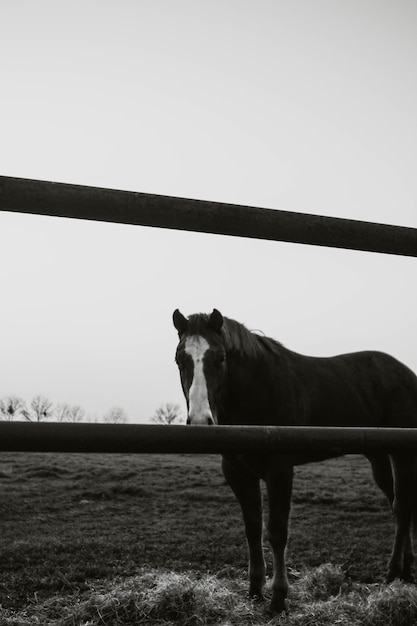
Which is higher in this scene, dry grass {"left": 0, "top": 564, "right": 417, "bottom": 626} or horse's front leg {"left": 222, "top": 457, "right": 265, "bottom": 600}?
horse's front leg {"left": 222, "top": 457, "right": 265, "bottom": 600}

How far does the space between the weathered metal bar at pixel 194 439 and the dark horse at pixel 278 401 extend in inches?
93.4

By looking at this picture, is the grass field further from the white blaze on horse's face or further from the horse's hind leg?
the white blaze on horse's face

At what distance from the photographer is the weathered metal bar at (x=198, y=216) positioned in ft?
3.16

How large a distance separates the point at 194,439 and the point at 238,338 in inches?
150

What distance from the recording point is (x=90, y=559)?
5812mm

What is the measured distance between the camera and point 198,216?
1062 millimetres

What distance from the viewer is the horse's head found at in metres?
3.52

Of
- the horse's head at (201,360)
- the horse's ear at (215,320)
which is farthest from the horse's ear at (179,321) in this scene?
the horse's ear at (215,320)

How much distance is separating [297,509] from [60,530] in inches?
170

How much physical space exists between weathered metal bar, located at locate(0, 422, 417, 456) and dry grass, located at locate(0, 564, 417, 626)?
3469 millimetres

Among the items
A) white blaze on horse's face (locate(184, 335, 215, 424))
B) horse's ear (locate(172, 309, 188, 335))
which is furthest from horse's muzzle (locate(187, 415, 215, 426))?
horse's ear (locate(172, 309, 188, 335))

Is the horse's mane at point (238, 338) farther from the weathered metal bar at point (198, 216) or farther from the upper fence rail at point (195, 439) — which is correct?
the upper fence rail at point (195, 439)

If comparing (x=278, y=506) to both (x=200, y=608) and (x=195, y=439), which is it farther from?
(x=195, y=439)

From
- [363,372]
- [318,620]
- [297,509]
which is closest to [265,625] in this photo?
[318,620]
